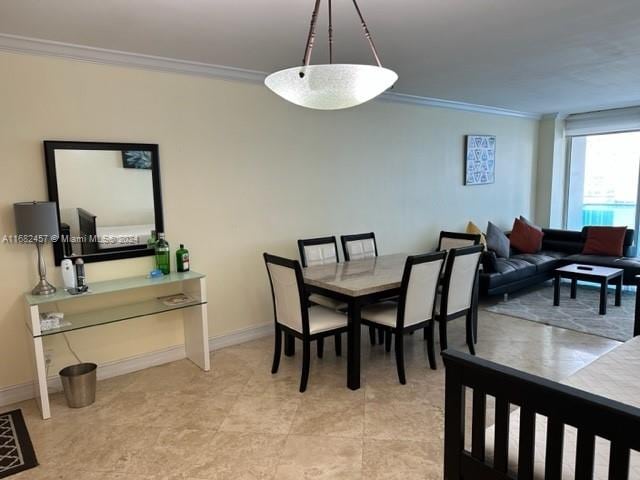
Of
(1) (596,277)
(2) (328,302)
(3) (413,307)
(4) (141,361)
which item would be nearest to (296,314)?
(2) (328,302)

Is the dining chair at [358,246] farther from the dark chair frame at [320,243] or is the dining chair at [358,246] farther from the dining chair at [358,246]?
the dark chair frame at [320,243]

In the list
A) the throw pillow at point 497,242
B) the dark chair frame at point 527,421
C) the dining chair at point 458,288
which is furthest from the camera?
the throw pillow at point 497,242

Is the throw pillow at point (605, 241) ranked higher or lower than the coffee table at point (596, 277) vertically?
higher

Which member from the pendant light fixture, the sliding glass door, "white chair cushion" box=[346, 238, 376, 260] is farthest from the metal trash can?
the sliding glass door

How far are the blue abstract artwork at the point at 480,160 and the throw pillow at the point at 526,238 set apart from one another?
31.3 inches

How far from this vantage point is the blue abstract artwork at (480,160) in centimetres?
598

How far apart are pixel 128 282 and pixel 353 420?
1907mm

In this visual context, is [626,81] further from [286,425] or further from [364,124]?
[286,425]

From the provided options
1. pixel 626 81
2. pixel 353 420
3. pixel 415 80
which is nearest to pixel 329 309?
pixel 353 420

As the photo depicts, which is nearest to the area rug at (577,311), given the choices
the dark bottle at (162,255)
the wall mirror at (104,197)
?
the dark bottle at (162,255)

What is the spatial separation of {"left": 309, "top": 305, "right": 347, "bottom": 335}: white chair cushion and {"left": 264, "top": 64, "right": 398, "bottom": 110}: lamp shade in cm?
157

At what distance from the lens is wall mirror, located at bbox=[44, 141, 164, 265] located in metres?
3.07

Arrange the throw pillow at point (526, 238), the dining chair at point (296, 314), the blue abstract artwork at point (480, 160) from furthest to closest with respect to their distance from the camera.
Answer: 1. the throw pillow at point (526, 238)
2. the blue abstract artwork at point (480, 160)
3. the dining chair at point (296, 314)

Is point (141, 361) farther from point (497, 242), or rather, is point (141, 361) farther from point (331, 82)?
point (497, 242)
